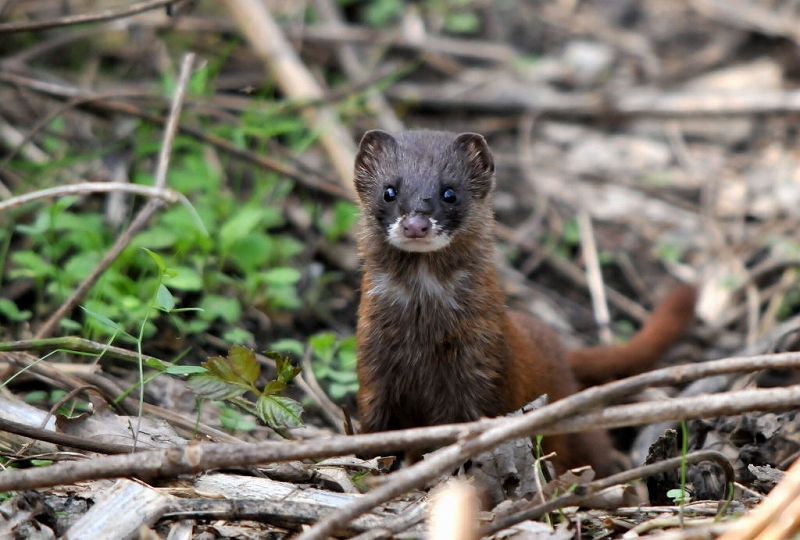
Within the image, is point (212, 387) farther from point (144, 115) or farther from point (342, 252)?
point (342, 252)

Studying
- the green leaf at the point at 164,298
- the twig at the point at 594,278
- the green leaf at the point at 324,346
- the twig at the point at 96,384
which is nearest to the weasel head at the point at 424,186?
the green leaf at the point at 324,346

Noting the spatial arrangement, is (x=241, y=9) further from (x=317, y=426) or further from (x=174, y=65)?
(x=317, y=426)

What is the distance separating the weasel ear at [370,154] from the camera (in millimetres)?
4414

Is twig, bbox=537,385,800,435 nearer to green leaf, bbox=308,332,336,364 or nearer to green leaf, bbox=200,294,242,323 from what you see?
green leaf, bbox=308,332,336,364

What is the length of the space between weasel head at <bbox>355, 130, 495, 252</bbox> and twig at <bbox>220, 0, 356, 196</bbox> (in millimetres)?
1711

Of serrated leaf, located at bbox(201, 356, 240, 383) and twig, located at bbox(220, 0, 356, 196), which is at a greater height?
twig, located at bbox(220, 0, 356, 196)

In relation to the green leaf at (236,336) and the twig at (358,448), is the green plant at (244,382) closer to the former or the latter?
the twig at (358,448)

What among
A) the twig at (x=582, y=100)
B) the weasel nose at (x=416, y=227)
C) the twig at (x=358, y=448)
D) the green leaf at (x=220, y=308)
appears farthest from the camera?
the twig at (x=582, y=100)

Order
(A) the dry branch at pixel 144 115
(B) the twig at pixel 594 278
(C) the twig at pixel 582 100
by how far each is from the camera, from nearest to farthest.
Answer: (A) the dry branch at pixel 144 115, (B) the twig at pixel 594 278, (C) the twig at pixel 582 100

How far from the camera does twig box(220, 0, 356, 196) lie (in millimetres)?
6336

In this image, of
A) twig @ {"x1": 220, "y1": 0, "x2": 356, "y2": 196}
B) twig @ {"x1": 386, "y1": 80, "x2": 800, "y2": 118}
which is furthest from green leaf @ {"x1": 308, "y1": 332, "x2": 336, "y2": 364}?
twig @ {"x1": 386, "y1": 80, "x2": 800, "y2": 118}

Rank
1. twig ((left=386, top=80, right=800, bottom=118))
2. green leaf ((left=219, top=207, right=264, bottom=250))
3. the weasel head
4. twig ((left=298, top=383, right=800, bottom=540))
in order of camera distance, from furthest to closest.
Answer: twig ((left=386, top=80, right=800, bottom=118)) < green leaf ((left=219, top=207, right=264, bottom=250)) < the weasel head < twig ((left=298, top=383, right=800, bottom=540))

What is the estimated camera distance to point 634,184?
7.33 meters

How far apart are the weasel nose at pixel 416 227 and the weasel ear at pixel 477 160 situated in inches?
21.7
